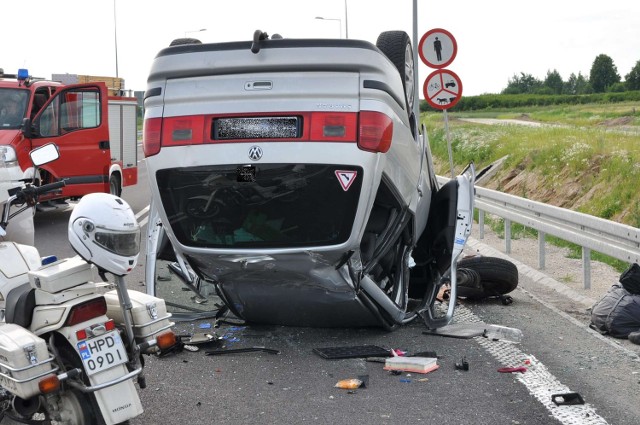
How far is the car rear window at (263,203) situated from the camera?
6031mm

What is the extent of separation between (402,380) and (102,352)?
7.45 feet

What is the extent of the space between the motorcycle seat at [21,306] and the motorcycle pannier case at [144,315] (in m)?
0.40

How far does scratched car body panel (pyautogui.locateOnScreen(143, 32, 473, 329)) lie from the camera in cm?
598

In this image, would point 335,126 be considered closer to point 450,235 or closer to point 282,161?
point 282,161

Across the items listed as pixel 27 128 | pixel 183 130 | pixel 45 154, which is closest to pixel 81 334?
pixel 45 154

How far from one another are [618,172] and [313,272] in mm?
12259

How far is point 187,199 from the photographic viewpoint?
6.31 m

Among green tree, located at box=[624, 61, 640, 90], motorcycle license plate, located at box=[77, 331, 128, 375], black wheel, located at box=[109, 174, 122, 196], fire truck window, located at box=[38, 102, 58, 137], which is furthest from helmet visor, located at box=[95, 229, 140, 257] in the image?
green tree, located at box=[624, 61, 640, 90]

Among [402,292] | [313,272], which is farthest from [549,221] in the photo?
[313,272]

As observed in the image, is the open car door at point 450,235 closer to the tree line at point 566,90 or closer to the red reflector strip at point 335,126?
the red reflector strip at point 335,126

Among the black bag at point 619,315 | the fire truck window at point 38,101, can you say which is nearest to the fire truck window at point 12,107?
the fire truck window at point 38,101

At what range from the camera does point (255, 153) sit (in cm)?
603

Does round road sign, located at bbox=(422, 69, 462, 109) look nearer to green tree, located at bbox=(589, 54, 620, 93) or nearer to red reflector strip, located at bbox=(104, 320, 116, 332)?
red reflector strip, located at bbox=(104, 320, 116, 332)

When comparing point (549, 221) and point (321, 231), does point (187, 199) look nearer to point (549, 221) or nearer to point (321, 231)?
point (321, 231)
